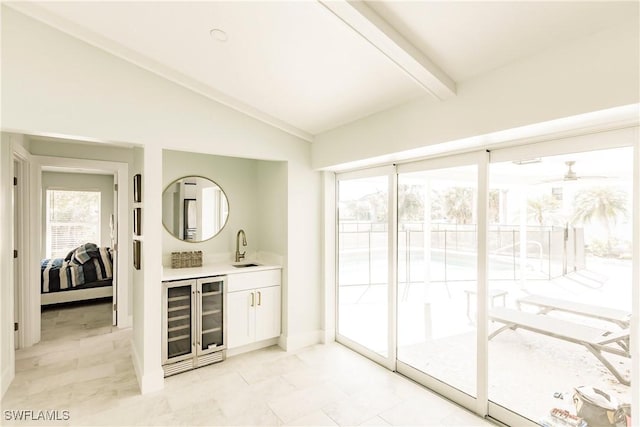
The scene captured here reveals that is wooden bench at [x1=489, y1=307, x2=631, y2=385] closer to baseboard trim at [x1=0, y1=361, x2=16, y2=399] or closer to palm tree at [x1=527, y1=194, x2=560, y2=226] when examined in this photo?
palm tree at [x1=527, y1=194, x2=560, y2=226]

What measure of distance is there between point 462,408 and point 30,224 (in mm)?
4597

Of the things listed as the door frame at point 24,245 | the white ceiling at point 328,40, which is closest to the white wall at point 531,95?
the white ceiling at point 328,40

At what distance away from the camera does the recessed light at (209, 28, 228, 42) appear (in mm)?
2039

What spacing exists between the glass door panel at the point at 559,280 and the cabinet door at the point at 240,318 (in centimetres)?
224

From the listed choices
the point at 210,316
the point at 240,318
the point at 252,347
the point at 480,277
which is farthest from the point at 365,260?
the point at 210,316

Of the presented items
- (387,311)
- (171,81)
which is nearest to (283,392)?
(387,311)

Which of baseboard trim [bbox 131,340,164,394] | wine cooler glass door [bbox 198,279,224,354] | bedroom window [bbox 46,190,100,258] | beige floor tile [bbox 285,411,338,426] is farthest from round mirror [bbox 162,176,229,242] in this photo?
bedroom window [bbox 46,190,100,258]

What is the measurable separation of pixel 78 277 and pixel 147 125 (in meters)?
3.77

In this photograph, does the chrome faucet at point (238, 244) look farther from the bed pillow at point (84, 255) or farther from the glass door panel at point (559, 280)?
the bed pillow at point (84, 255)

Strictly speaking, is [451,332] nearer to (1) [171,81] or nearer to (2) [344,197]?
(2) [344,197]

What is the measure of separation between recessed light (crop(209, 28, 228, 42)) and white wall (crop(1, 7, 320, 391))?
888 millimetres

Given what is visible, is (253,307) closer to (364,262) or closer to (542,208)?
(364,262)

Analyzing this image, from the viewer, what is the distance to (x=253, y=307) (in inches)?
134

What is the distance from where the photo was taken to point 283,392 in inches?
106
